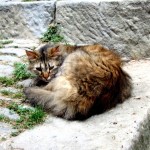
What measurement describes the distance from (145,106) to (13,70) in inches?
88.1

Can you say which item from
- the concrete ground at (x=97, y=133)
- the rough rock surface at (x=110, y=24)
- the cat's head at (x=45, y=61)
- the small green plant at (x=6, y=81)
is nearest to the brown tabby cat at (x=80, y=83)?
the cat's head at (x=45, y=61)

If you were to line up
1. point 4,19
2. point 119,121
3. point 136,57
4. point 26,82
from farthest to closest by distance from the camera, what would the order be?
1. point 4,19
2. point 136,57
3. point 26,82
4. point 119,121

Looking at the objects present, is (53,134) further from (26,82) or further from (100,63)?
(26,82)

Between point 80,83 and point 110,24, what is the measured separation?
2.78 meters

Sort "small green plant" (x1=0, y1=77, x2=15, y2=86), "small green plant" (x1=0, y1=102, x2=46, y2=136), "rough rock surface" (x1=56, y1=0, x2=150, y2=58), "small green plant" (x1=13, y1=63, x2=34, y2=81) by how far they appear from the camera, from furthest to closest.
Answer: "rough rock surface" (x1=56, y1=0, x2=150, y2=58) < "small green plant" (x1=13, y1=63, x2=34, y2=81) < "small green plant" (x1=0, y1=77, x2=15, y2=86) < "small green plant" (x1=0, y1=102, x2=46, y2=136)

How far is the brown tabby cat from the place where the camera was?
5.11m

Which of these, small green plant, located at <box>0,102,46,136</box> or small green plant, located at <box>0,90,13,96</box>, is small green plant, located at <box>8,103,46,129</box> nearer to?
Answer: small green plant, located at <box>0,102,46,136</box>

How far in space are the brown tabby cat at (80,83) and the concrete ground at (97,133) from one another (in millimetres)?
123

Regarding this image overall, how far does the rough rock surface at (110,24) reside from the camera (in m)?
7.56

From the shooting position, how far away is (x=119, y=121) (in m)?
5.00

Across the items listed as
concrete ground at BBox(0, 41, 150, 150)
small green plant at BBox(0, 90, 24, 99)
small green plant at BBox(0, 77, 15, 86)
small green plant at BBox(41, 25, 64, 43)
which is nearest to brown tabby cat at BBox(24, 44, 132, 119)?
concrete ground at BBox(0, 41, 150, 150)

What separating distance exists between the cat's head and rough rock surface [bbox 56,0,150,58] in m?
1.96

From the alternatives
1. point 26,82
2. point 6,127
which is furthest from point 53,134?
point 26,82

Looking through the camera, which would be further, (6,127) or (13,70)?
(13,70)
